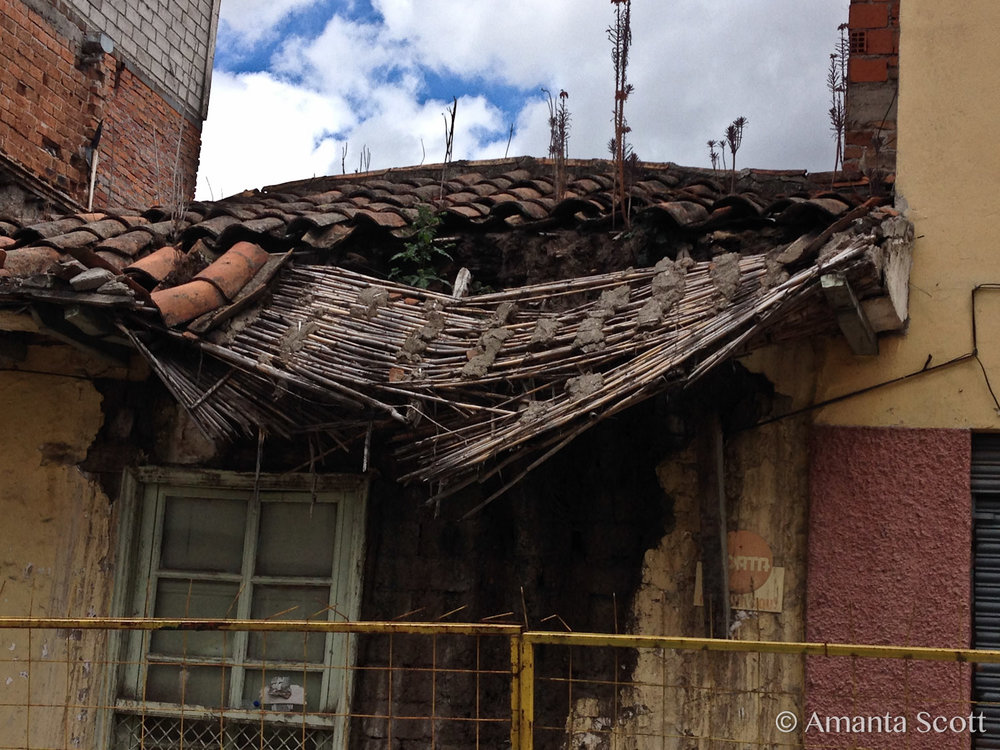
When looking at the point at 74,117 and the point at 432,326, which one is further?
the point at 74,117

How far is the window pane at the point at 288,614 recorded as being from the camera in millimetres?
5340

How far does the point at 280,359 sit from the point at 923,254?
10.1ft

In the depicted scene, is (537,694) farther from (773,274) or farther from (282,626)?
(773,274)

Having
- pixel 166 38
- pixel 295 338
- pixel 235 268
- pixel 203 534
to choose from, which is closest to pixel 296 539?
pixel 203 534

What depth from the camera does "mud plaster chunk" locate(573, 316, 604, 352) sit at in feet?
14.9

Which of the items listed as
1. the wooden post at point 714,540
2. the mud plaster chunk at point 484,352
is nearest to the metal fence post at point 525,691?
the mud plaster chunk at point 484,352

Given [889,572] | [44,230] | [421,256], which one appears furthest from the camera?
[44,230]

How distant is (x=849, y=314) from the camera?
4.43 metres

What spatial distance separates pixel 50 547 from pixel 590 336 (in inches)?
126

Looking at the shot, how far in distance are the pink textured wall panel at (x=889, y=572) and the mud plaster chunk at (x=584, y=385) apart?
4.04ft

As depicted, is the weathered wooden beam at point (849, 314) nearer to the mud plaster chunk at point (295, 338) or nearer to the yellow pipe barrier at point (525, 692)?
the yellow pipe barrier at point (525, 692)

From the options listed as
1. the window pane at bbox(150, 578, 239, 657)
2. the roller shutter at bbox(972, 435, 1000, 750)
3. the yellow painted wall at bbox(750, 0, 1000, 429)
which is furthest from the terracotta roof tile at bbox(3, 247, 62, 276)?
the roller shutter at bbox(972, 435, 1000, 750)

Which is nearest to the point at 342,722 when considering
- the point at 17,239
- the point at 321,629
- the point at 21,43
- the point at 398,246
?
the point at 321,629

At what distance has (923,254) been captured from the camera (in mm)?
4934
